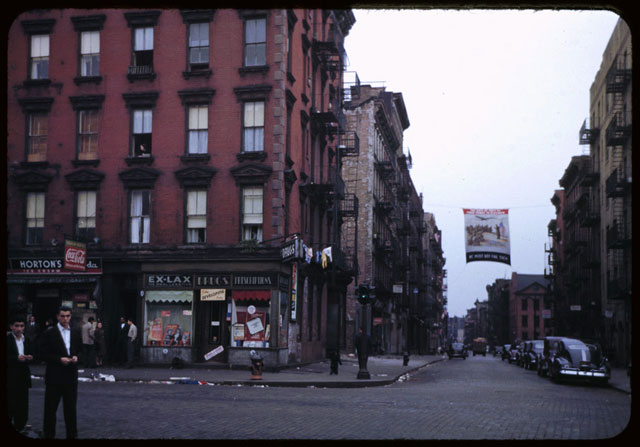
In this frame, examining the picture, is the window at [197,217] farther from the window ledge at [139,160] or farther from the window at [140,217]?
the window ledge at [139,160]

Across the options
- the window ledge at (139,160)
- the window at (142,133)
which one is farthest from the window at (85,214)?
the window at (142,133)

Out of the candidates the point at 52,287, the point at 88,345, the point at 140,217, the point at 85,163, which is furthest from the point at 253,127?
the point at 52,287

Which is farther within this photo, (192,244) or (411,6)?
(192,244)

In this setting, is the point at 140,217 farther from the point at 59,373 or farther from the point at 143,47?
the point at 59,373

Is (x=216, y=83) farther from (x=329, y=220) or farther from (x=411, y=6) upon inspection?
(x=411, y=6)

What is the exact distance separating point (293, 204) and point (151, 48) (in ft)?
27.6

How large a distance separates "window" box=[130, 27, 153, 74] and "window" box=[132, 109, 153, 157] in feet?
6.48

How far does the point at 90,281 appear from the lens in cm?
3147

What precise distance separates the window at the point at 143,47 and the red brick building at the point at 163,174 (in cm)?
5

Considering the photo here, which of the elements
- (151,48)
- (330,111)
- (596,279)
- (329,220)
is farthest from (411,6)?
(596,279)

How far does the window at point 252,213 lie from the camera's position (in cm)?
3047

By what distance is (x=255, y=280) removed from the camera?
1183 inches

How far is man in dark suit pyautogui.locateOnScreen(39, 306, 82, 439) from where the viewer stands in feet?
34.9

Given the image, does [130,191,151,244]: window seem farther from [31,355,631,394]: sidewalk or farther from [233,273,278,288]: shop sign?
[31,355,631,394]: sidewalk
